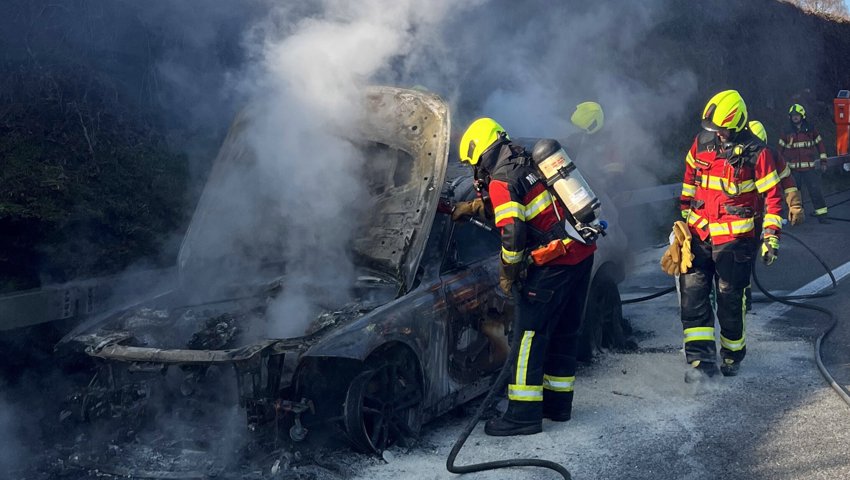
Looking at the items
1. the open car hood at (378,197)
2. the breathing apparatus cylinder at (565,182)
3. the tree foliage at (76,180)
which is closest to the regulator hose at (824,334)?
the breathing apparatus cylinder at (565,182)

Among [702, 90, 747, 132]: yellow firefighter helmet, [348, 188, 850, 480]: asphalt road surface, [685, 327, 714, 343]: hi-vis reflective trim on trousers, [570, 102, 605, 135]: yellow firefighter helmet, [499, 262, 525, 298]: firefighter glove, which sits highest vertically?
[570, 102, 605, 135]: yellow firefighter helmet

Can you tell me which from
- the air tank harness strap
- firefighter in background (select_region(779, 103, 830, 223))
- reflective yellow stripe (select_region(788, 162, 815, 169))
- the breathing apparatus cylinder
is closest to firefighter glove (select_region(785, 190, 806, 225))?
the breathing apparatus cylinder

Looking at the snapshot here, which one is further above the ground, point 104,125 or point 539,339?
point 104,125

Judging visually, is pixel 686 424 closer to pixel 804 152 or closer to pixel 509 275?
pixel 509 275

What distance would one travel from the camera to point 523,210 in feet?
16.3

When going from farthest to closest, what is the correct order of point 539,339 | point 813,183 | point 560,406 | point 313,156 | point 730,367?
point 813,183 < point 730,367 < point 313,156 < point 560,406 < point 539,339

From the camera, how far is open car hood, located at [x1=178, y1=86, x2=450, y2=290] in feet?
17.0

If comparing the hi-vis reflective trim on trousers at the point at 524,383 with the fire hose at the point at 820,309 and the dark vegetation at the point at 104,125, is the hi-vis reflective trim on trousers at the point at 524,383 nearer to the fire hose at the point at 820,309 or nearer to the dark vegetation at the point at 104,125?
the fire hose at the point at 820,309

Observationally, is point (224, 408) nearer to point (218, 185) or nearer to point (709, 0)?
point (218, 185)

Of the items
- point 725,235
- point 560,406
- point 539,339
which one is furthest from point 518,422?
point 725,235

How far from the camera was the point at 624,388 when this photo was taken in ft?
18.9

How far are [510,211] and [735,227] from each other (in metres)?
1.85

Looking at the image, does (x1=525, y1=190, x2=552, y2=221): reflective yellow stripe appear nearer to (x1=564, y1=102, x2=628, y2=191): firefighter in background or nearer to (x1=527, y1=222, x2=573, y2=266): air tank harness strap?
(x1=527, y1=222, x2=573, y2=266): air tank harness strap

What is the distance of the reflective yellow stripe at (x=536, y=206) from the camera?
5.03 m
